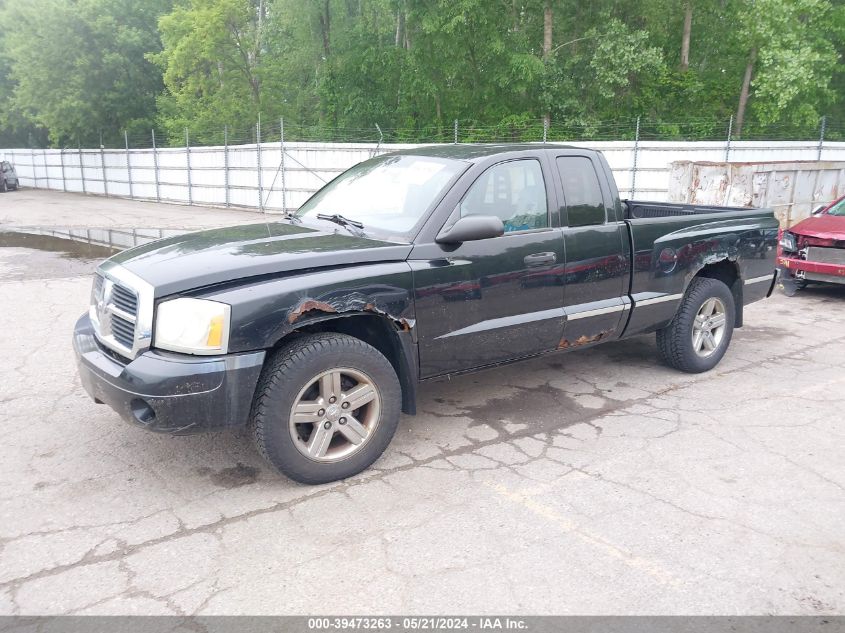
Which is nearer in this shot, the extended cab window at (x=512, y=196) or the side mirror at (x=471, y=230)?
the side mirror at (x=471, y=230)

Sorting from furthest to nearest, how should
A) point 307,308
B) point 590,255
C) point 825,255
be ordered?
point 825,255
point 590,255
point 307,308

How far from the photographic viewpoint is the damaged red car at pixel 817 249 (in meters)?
8.46

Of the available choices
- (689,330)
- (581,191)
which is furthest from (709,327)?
(581,191)

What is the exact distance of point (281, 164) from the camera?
20703 millimetres

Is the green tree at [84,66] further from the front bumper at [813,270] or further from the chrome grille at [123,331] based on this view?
the chrome grille at [123,331]

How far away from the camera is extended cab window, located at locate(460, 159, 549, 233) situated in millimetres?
4469

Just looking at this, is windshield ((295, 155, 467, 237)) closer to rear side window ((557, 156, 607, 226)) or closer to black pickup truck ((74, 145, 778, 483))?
black pickup truck ((74, 145, 778, 483))

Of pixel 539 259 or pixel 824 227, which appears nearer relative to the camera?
pixel 539 259

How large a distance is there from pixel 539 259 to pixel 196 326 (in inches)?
88.8

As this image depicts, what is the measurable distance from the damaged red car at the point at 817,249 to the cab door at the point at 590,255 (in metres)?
4.81

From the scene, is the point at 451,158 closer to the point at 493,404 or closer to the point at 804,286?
the point at 493,404

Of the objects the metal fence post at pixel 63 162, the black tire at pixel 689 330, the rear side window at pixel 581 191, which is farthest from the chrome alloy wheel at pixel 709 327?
the metal fence post at pixel 63 162

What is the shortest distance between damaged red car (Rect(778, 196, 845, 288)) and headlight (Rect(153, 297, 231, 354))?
7800 millimetres

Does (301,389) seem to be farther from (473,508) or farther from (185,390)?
(473,508)
